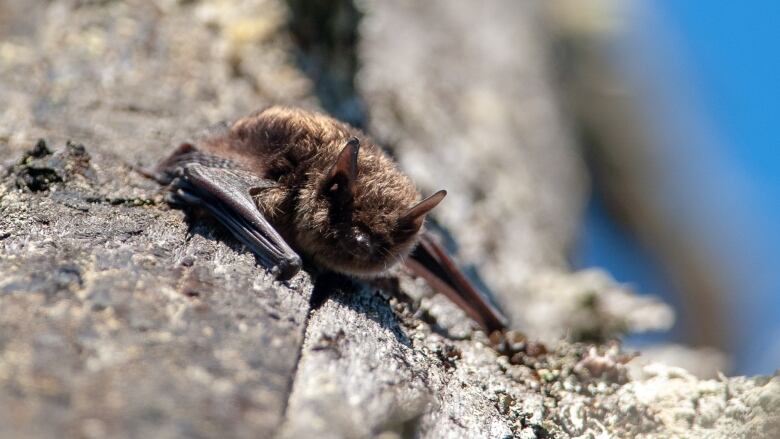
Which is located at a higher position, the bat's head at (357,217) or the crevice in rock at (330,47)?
the crevice in rock at (330,47)

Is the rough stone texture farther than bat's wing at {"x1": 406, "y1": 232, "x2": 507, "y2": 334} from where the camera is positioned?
No

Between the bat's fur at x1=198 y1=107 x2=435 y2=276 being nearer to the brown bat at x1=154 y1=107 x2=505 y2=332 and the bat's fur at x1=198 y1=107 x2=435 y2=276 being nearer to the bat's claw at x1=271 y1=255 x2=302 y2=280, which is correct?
the brown bat at x1=154 y1=107 x2=505 y2=332

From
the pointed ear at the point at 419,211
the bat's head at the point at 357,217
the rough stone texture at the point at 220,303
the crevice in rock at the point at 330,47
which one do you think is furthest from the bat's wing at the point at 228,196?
the crevice in rock at the point at 330,47

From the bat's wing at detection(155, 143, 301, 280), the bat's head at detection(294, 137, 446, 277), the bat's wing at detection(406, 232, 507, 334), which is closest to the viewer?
the bat's wing at detection(155, 143, 301, 280)

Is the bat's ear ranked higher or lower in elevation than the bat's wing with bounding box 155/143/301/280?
higher

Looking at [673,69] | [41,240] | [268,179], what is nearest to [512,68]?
[673,69]

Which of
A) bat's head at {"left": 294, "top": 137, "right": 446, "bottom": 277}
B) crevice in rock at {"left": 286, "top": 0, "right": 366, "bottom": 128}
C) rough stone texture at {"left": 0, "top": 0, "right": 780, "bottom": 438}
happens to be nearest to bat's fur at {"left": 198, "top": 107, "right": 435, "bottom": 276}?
bat's head at {"left": 294, "top": 137, "right": 446, "bottom": 277}

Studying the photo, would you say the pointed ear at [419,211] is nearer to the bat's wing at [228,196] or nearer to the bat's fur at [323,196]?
the bat's fur at [323,196]
